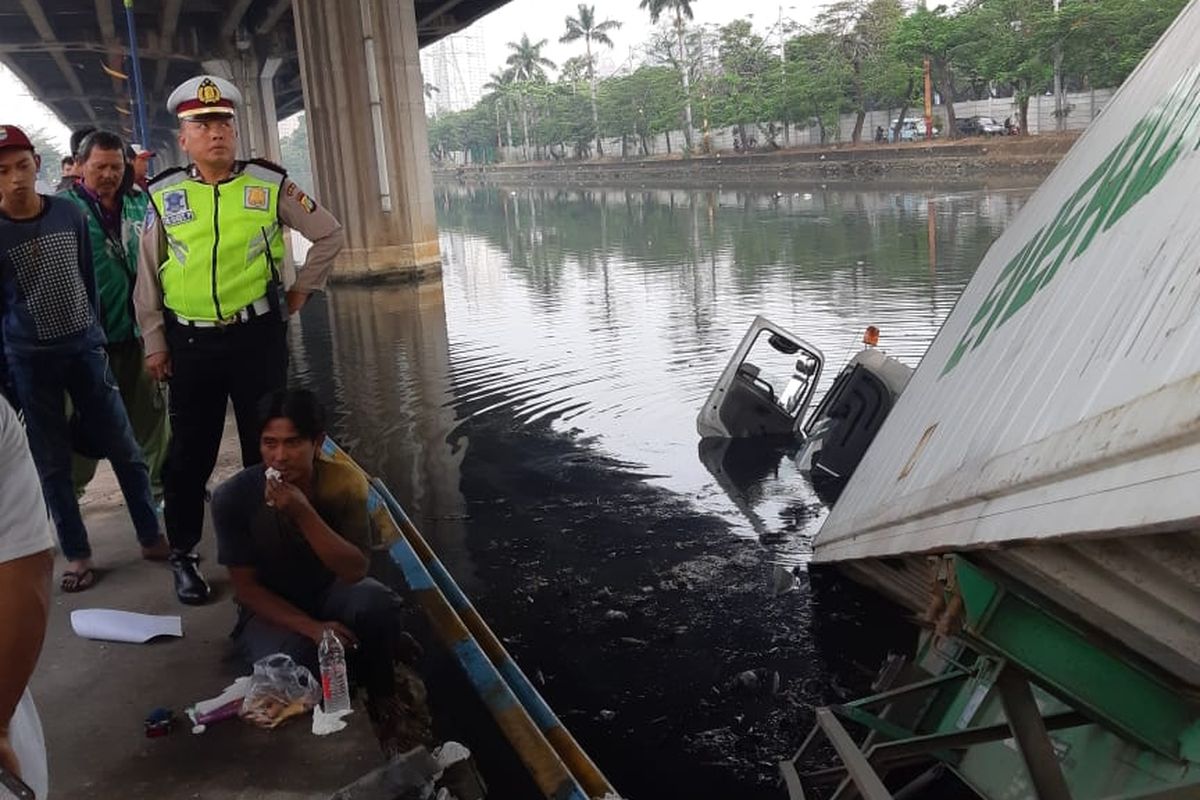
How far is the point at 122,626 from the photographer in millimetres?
4172

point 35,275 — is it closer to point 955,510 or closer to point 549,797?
point 549,797

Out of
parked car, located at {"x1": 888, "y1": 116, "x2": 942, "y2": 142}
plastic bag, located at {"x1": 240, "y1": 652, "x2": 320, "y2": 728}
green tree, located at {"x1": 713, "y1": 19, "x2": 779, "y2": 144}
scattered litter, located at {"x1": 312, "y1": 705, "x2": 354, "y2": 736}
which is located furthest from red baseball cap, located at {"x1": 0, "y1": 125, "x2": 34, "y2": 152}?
green tree, located at {"x1": 713, "y1": 19, "x2": 779, "y2": 144}

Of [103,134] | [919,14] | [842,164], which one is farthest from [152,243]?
[919,14]

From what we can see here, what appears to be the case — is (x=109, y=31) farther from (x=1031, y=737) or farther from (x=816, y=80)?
(x=1031, y=737)

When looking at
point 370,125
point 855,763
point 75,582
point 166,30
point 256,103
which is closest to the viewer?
point 855,763

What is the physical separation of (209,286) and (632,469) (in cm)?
444

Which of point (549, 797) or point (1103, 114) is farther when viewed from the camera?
point (1103, 114)

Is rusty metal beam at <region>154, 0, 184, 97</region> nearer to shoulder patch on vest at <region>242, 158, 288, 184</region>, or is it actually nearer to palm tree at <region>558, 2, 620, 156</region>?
shoulder patch on vest at <region>242, 158, 288, 184</region>

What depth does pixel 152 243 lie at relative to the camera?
4.46 meters

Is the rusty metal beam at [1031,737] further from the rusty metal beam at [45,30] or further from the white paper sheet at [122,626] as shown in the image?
the rusty metal beam at [45,30]

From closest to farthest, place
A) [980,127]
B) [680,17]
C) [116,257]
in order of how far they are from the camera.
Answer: [116,257], [980,127], [680,17]

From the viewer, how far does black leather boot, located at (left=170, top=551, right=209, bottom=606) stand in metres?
4.49

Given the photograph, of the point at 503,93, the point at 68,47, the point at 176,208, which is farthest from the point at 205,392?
the point at 503,93

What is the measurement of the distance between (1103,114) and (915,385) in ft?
6.17
